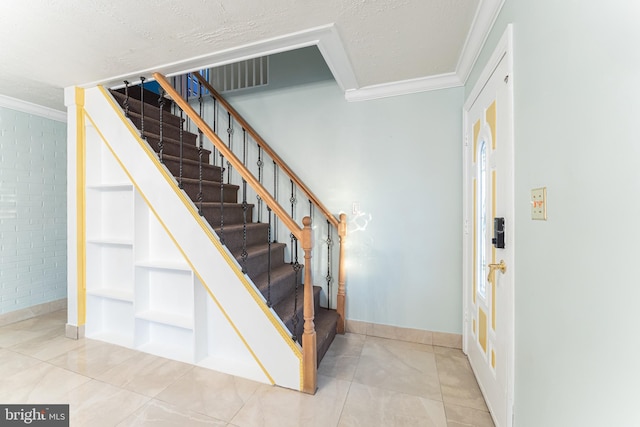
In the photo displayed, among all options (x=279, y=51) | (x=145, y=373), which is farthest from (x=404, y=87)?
(x=145, y=373)

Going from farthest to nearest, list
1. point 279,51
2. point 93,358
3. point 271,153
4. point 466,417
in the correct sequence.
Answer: point 271,153, point 93,358, point 279,51, point 466,417

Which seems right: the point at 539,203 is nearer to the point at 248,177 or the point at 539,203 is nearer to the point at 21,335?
the point at 248,177

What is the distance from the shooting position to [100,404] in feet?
5.53

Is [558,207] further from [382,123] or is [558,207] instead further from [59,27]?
[59,27]

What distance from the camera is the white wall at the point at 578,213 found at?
0.64m

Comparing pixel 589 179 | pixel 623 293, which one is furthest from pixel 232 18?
pixel 623 293

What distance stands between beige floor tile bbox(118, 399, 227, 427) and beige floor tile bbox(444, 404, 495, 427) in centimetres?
135

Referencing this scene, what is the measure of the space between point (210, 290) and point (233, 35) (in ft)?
6.08

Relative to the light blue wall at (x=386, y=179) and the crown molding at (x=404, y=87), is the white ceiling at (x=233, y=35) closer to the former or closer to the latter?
the crown molding at (x=404, y=87)

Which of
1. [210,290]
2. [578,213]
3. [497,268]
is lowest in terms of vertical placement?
[210,290]

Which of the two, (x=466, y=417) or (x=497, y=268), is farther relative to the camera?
(x=466, y=417)

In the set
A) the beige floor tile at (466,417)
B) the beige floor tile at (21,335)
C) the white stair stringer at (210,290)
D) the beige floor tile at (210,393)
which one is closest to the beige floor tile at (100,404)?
the beige floor tile at (210,393)

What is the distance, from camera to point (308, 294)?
1798 millimetres

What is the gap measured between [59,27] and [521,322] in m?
3.21
